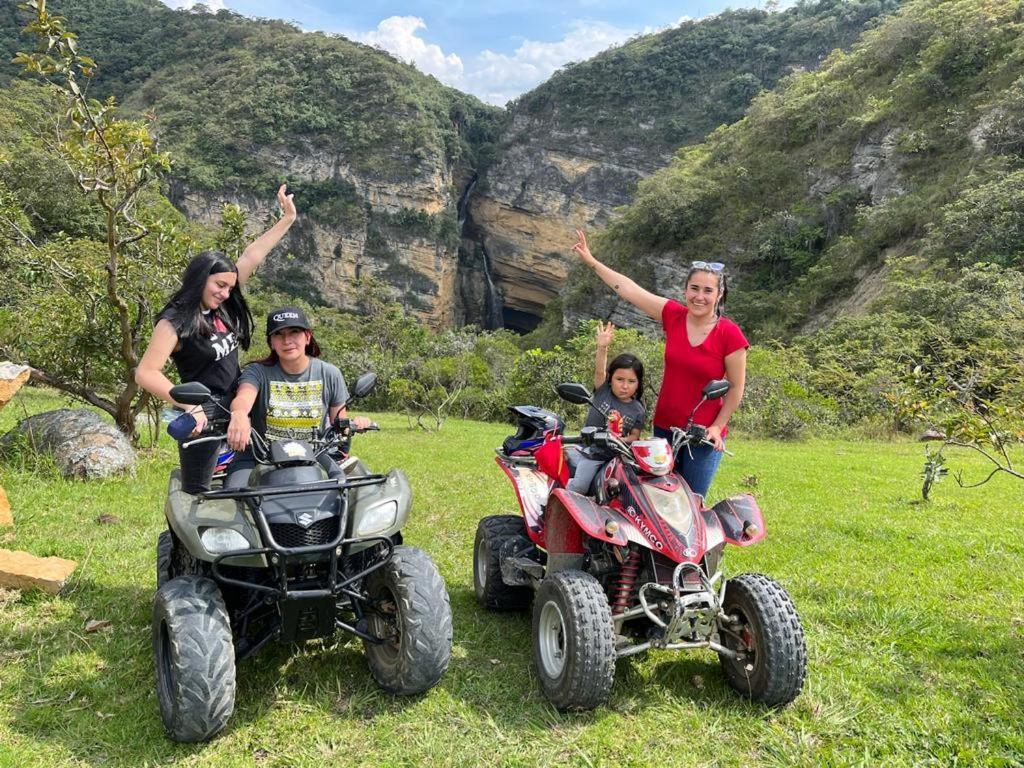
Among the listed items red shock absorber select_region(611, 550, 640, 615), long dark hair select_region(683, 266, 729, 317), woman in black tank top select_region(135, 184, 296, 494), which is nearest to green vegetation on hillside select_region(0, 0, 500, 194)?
woman in black tank top select_region(135, 184, 296, 494)

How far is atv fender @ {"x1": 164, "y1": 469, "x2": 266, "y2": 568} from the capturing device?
8.67 feet

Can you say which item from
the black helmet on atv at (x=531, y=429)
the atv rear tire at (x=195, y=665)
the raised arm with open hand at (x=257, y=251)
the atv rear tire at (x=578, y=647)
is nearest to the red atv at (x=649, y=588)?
the atv rear tire at (x=578, y=647)

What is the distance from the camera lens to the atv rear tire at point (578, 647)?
107 inches

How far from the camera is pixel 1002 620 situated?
12.6ft

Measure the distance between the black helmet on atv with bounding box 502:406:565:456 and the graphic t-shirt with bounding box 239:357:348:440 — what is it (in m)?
1.45

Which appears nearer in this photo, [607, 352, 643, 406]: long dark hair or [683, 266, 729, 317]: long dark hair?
[683, 266, 729, 317]: long dark hair

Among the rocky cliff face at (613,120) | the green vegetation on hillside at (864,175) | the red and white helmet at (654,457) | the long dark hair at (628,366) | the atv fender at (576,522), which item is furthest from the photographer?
the rocky cliff face at (613,120)

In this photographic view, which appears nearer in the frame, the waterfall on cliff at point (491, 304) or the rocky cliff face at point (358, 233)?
the rocky cliff face at point (358, 233)

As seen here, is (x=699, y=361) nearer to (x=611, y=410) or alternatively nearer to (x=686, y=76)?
(x=611, y=410)

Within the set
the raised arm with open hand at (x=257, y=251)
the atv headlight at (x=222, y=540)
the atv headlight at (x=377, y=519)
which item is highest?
the raised arm with open hand at (x=257, y=251)

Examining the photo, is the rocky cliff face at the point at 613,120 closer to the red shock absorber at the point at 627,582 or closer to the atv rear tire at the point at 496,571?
the atv rear tire at the point at 496,571

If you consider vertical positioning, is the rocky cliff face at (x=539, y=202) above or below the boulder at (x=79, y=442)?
above

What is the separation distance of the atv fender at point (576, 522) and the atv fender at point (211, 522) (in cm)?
137

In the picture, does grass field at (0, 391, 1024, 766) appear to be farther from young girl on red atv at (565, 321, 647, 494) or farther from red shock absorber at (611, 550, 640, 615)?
young girl on red atv at (565, 321, 647, 494)
